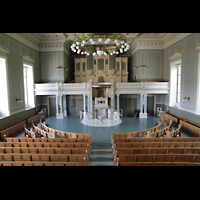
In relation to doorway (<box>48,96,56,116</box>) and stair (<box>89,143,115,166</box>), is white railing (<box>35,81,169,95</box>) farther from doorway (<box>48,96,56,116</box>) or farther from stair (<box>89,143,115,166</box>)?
stair (<box>89,143,115,166</box>)

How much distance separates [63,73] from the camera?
1728 cm

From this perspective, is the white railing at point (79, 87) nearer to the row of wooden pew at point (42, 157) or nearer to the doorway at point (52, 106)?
the doorway at point (52, 106)

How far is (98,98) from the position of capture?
13586 millimetres

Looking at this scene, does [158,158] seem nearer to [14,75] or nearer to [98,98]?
[98,98]

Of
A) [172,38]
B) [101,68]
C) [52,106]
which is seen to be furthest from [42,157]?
[172,38]

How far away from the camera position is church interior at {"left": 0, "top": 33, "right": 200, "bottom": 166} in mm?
6574

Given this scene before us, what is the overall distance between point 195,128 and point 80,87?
36.7ft

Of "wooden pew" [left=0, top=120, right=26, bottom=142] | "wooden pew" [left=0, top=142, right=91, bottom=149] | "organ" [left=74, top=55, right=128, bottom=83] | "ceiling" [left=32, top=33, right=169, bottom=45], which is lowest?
"wooden pew" [left=0, top=120, right=26, bottom=142]

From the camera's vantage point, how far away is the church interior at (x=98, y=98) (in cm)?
657

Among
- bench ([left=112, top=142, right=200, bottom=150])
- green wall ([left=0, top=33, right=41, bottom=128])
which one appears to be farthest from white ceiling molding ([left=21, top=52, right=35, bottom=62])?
bench ([left=112, top=142, right=200, bottom=150])

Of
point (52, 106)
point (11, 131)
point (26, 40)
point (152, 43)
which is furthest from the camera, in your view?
point (52, 106)

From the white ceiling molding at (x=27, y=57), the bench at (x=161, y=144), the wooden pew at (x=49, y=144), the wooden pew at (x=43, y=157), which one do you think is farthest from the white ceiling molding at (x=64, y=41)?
the wooden pew at (x=43, y=157)
